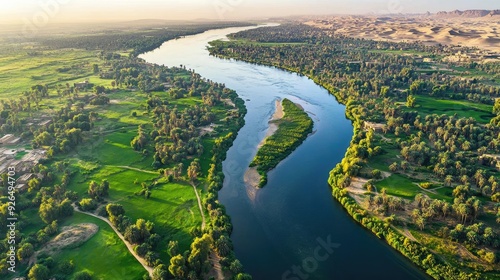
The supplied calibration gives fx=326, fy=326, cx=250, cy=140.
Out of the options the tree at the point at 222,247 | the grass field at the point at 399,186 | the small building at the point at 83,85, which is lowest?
the grass field at the point at 399,186

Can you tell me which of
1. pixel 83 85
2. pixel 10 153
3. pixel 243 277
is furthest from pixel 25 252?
pixel 83 85

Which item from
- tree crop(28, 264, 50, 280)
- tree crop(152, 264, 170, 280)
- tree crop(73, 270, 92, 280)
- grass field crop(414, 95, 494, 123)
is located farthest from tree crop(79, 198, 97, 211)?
grass field crop(414, 95, 494, 123)

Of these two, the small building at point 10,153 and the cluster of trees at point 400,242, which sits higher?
the small building at point 10,153

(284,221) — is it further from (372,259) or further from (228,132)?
(228,132)

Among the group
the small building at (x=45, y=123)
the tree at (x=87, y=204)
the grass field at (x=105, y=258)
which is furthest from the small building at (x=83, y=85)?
the grass field at (x=105, y=258)

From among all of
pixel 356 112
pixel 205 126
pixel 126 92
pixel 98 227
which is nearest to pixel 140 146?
pixel 205 126

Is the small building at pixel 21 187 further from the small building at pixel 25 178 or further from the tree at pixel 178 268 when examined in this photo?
the tree at pixel 178 268
